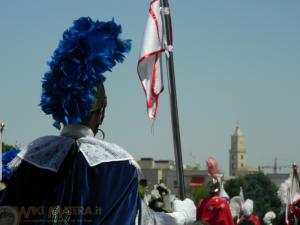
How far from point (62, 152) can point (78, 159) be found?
0.31 feet

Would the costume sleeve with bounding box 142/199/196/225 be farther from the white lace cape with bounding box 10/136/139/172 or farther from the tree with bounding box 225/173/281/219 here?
the tree with bounding box 225/173/281/219

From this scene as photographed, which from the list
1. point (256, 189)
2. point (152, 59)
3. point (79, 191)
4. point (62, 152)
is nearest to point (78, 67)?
point (62, 152)

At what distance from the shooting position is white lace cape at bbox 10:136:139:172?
4121 millimetres

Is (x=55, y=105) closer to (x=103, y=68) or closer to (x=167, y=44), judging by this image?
(x=103, y=68)

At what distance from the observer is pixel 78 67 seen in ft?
13.7

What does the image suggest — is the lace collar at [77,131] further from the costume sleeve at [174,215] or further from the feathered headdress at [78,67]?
the costume sleeve at [174,215]

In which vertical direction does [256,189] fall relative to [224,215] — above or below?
below

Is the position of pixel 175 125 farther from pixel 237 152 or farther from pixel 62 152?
pixel 237 152

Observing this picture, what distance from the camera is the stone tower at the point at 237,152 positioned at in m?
188

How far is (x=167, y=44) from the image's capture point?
7.07 metres

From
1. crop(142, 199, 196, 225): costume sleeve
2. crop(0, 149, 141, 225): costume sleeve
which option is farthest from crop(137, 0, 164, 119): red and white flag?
crop(0, 149, 141, 225): costume sleeve

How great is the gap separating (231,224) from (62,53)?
7.44m

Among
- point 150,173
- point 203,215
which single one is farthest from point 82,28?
point 150,173

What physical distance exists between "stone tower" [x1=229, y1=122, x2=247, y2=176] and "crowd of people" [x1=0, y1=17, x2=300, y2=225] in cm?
18067
